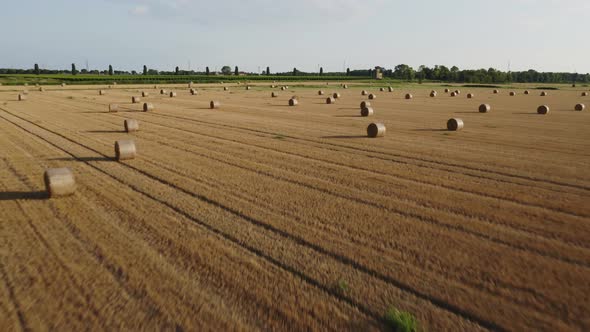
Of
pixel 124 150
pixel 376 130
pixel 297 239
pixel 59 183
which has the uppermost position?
pixel 376 130

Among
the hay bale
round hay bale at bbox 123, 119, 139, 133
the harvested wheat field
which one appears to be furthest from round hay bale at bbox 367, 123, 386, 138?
the hay bale

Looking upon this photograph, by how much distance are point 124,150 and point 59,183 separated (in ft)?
11.7

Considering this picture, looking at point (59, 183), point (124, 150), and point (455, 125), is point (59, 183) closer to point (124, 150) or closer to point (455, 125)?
point (124, 150)

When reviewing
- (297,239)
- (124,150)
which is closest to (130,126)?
(124,150)

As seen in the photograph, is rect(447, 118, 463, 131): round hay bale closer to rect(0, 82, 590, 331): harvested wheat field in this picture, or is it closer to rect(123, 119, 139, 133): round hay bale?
rect(0, 82, 590, 331): harvested wheat field

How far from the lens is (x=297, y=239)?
6730mm

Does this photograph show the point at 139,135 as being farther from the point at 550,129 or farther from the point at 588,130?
the point at 588,130

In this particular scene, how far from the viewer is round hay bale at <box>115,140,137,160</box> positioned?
12.1 m

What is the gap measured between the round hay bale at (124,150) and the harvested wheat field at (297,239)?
1.72ft

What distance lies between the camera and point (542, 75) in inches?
6280

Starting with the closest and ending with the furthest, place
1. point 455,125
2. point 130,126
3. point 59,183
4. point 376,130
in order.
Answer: point 59,183
point 376,130
point 130,126
point 455,125

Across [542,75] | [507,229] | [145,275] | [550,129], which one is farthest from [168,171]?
[542,75]

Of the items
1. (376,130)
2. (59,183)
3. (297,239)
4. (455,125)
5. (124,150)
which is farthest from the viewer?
(455,125)

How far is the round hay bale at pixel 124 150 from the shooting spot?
39.8 feet
